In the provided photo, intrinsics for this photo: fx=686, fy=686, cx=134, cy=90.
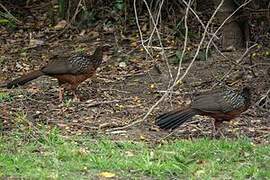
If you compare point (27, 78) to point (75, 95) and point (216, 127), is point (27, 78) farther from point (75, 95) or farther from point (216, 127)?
point (216, 127)

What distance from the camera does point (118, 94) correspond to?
28.2ft

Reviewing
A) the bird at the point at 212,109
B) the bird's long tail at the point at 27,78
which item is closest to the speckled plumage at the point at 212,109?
the bird at the point at 212,109

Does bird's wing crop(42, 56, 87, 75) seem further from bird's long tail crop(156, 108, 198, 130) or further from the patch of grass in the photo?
bird's long tail crop(156, 108, 198, 130)

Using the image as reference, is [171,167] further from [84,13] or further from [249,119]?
[84,13]

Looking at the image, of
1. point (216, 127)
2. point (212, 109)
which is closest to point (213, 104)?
point (212, 109)

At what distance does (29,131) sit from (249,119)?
→ 242cm

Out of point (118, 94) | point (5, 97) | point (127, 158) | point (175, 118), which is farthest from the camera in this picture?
point (118, 94)

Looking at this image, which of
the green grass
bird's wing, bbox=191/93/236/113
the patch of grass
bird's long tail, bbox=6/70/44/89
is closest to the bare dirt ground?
the patch of grass

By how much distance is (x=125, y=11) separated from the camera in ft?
36.9

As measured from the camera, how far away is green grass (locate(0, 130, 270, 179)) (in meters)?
5.45

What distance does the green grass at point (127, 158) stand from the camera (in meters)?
5.45

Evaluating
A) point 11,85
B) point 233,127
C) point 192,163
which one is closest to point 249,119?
point 233,127

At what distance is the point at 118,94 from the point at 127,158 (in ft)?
9.21

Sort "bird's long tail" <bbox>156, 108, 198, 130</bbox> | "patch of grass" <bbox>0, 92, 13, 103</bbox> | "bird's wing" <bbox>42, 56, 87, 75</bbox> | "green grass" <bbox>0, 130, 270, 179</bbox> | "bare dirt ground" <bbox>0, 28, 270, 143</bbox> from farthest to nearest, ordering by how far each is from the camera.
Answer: "patch of grass" <bbox>0, 92, 13, 103</bbox>
"bird's wing" <bbox>42, 56, 87, 75</bbox>
"bare dirt ground" <bbox>0, 28, 270, 143</bbox>
"bird's long tail" <bbox>156, 108, 198, 130</bbox>
"green grass" <bbox>0, 130, 270, 179</bbox>
